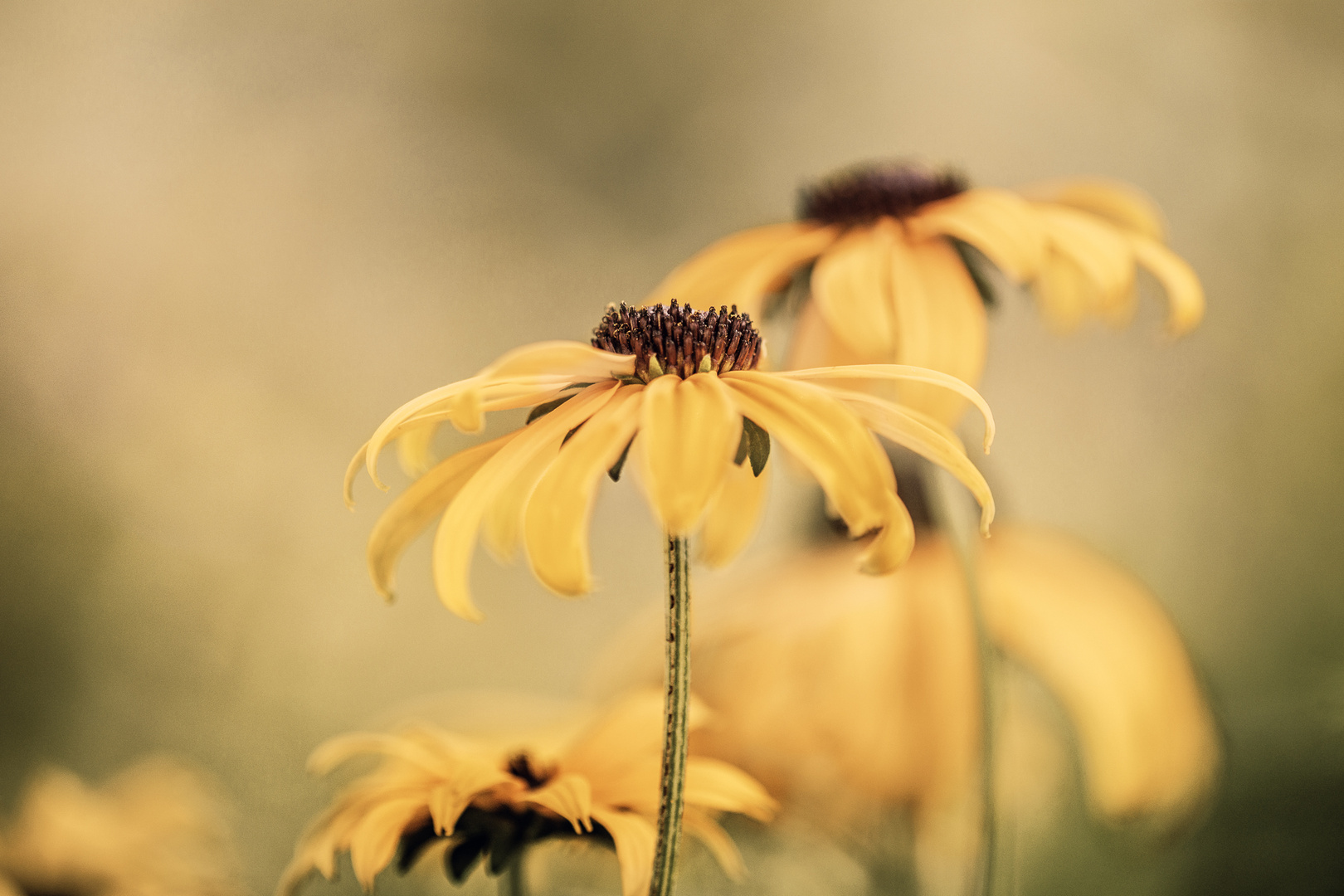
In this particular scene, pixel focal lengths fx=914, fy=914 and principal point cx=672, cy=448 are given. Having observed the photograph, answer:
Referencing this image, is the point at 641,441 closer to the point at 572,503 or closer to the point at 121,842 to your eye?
the point at 572,503

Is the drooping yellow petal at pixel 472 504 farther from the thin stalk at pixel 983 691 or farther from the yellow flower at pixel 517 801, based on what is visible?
the thin stalk at pixel 983 691

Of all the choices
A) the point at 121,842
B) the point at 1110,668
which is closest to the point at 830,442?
the point at 1110,668

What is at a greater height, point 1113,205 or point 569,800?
point 1113,205

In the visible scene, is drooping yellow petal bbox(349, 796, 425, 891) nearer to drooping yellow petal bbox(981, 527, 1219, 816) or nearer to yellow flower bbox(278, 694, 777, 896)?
yellow flower bbox(278, 694, 777, 896)

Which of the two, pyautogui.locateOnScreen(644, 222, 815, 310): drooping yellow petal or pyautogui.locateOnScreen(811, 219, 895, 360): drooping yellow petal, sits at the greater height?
pyautogui.locateOnScreen(644, 222, 815, 310): drooping yellow petal

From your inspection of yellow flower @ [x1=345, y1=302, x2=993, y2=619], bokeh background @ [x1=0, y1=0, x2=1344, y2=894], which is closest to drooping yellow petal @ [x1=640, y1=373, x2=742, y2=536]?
yellow flower @ [x1=345, y1=302, x2=993, y2=619]

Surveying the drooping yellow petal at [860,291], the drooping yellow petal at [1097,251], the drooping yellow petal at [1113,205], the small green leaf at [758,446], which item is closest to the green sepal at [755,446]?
the small green leaf at [758,446]
